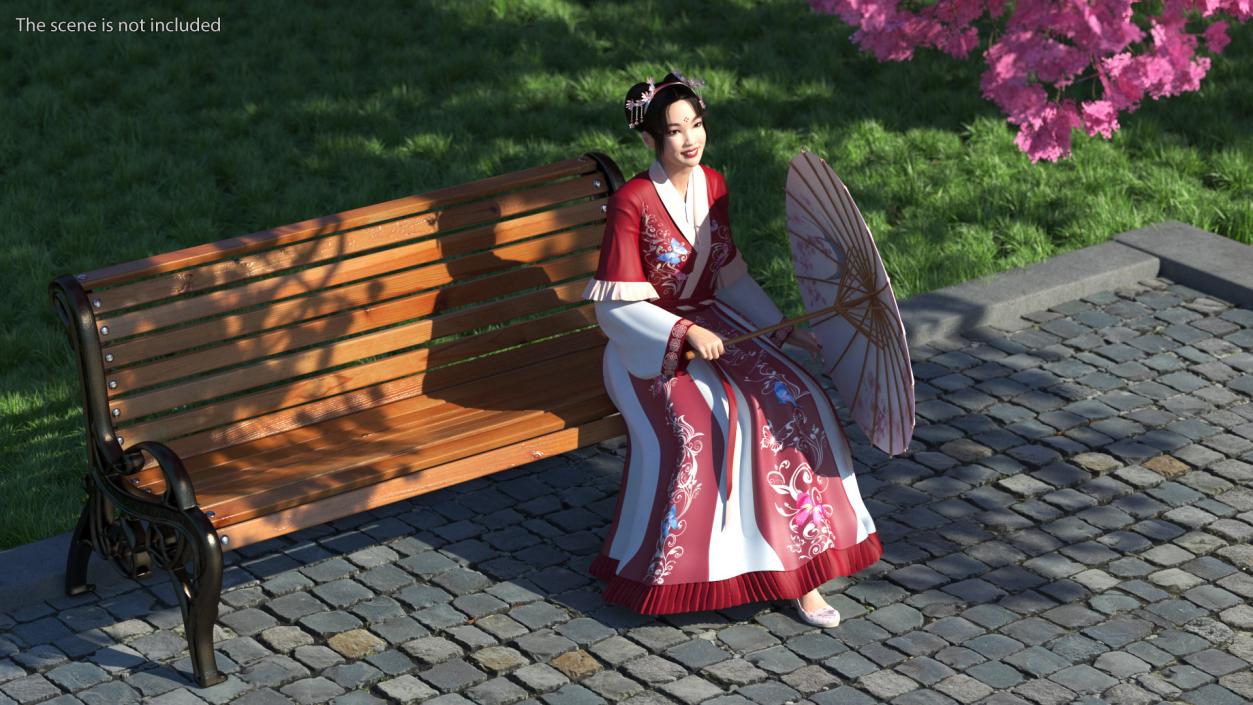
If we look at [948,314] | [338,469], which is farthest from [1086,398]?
[338,469]

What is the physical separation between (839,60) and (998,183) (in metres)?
1.68

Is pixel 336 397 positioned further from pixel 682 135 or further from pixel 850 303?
pixel 850 303

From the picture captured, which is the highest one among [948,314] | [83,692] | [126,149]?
[126,149]

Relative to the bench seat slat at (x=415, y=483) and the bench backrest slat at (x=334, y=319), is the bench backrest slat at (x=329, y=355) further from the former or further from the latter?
the bench seat slat at (x=415, y=483)

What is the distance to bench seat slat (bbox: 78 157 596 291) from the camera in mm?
5953

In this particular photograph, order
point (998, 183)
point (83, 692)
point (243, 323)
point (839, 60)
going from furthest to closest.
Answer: point (839, 60)
point (998, 183)
point (243, 323)
point (83, 692)

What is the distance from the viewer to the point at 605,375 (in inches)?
250

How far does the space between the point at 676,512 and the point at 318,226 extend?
158 centimetres

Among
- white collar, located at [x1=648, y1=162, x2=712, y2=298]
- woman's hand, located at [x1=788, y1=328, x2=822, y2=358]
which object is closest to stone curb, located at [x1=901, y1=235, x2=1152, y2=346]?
woman's hand, located at [x1=788, y1=328, x2=822, y2=358]

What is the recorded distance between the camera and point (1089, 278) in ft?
27.4

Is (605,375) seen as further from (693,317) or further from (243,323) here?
(243,323)

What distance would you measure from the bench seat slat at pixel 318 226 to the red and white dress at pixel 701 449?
0.80 meters

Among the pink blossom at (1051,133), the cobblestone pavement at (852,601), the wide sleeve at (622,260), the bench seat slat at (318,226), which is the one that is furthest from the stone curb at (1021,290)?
the wide sleeve at (622,260)

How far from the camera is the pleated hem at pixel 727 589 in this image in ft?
19.5
